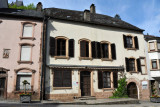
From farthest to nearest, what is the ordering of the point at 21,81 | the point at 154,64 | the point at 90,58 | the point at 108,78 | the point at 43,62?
the point at 154,64 < the point at 108,78 < the point at 90,58 < the point at 43,62 < the point at 21,81

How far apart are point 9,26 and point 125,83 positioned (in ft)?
44.9

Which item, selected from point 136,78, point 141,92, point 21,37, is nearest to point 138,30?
point 136,78

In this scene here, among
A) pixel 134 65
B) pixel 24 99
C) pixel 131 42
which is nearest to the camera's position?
pixel 24 99

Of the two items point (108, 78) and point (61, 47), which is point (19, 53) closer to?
point (61, 47)

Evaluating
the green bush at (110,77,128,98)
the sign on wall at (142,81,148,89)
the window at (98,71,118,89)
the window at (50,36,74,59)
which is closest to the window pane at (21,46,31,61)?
the window at (50,36,74,59)

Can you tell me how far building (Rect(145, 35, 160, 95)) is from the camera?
1809 centimetres

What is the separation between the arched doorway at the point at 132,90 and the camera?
16788 mm

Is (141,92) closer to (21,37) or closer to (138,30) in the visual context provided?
(138,30)

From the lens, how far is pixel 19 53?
13.5 m

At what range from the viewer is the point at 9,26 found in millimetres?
13891

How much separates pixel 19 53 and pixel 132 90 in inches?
520

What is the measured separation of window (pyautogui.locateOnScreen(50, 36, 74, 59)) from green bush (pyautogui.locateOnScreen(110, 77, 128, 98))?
630 cm

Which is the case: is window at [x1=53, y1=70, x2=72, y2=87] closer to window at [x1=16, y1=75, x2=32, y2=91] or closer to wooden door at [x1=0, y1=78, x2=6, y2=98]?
window at [x1=16, y1=75, x2=32, y2=91]

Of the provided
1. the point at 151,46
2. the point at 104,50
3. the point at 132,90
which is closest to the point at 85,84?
the point at 104,50
